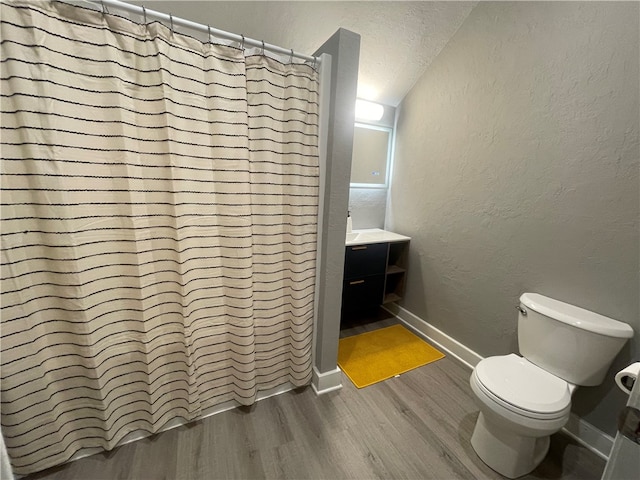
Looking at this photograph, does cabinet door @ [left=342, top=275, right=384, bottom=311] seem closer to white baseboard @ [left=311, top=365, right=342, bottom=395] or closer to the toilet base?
white baseboard @ [left=311, top=365, right=342, bottom=395]

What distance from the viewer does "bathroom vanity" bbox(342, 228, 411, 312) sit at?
208cm

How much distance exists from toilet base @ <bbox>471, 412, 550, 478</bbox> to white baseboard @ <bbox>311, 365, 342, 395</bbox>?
777 millimetres

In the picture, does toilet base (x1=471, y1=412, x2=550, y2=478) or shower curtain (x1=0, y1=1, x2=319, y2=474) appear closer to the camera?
shower curtain (x1=0, y1=1, x2=319, y2=474)

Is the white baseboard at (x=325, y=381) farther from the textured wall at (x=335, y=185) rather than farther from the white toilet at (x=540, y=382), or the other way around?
the white toilet at (x=540, y=382)

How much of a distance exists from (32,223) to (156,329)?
610 mm

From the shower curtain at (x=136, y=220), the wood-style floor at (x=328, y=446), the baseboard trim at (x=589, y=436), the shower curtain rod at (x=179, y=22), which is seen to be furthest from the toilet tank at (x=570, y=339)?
the shower curtain rod at (x=179, y=22)

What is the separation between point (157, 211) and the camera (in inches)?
43.9

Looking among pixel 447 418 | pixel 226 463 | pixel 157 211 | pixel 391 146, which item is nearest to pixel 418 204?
pixel 391 146

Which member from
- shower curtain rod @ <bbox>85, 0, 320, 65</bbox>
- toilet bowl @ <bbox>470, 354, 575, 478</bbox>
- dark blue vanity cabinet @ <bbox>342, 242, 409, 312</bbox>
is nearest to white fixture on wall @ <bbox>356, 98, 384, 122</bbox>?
shower curtain rod @ <bbox>85, 0, 320, 65</bbox>

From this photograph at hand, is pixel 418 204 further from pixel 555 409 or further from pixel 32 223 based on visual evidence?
pixel 32 223

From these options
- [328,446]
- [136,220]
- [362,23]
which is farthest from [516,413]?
[362,23]

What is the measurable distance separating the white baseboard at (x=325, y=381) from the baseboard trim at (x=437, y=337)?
92 centimetres

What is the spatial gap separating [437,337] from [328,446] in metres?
1.24

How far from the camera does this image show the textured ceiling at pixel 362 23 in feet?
4.57
